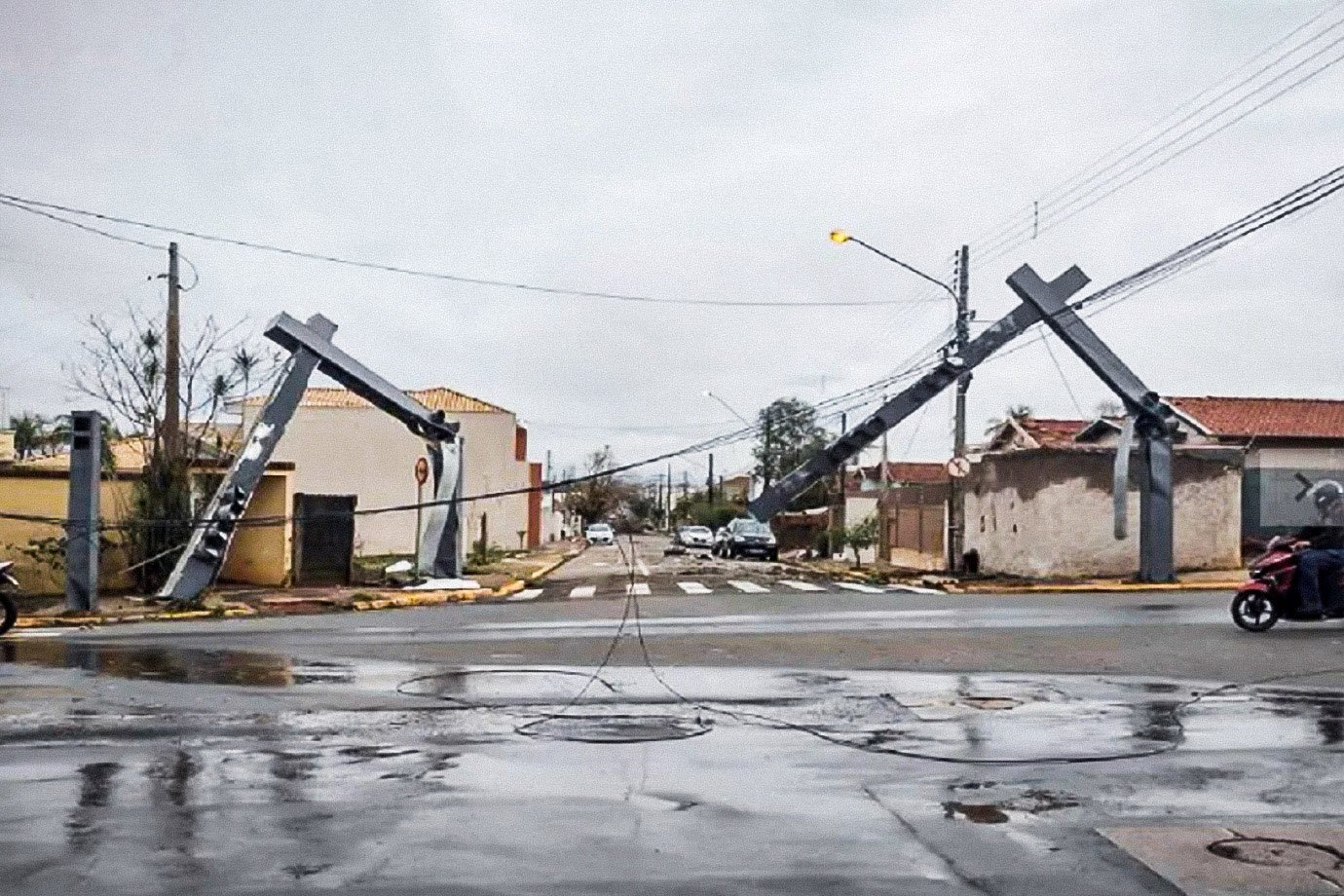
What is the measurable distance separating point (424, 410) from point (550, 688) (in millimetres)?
19048

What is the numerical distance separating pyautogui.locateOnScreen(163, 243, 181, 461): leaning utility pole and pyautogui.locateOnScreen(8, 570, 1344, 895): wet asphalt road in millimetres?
12752

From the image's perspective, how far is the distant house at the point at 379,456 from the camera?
63.5 m

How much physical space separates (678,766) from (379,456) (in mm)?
60285

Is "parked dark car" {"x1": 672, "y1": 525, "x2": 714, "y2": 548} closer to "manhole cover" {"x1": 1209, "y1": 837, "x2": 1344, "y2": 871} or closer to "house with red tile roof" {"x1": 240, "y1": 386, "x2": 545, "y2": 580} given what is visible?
"house with red tile roof" {"x1": 240, "y1": 386, "x2": 545, "y2": 580}

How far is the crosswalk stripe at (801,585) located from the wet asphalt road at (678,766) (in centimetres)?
1326

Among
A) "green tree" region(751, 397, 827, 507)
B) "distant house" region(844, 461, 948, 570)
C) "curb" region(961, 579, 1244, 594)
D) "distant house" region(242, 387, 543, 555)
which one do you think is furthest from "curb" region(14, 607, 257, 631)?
"green tree" region(751, 397, 827, 507)

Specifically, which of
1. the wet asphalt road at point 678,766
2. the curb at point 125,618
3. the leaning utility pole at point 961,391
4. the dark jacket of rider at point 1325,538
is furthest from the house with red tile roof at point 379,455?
the wet asphalt road at point 678,766

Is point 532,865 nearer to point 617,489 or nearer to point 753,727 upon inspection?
point 753,727

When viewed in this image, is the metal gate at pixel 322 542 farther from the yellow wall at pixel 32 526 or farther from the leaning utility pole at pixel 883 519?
the leaning utility pole at pixel 883 519

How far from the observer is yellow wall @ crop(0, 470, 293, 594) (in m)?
28.8

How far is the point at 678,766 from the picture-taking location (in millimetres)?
9109

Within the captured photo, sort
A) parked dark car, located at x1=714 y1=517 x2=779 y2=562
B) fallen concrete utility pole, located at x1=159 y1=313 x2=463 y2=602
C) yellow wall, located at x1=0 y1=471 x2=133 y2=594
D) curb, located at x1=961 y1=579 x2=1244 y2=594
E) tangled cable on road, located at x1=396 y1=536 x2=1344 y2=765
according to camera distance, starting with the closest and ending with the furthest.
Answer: tangled cable on road, located at x1=396 y1=536 x2=1344 y2=765 → fallen concrete utility pole, located at x1=159 y1=313 x2=463 y2=602 → yellow wall, located at x1=0 y1=471 x2=133 y2=594 → curb, located at x1=961 y1=579 x2=1244 y2=594 → parked dark car, located at x1=714 y1=517 x2=779 y2=562

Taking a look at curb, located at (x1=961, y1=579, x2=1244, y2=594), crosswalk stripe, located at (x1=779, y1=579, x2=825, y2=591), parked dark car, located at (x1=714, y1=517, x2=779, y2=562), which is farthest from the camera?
parked dark car, located at (x1=714, y1=517, x2=779, y2=562)

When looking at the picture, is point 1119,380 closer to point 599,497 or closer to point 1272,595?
point 1272,595
